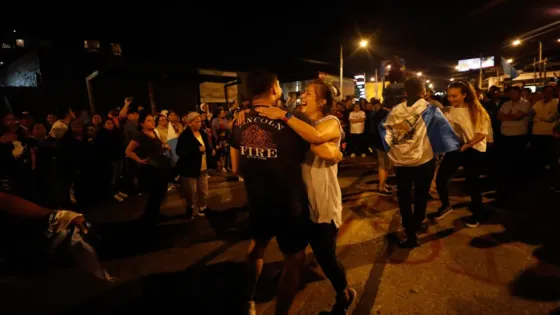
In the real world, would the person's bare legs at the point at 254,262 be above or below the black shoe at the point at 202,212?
above

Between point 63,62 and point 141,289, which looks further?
point 63,62

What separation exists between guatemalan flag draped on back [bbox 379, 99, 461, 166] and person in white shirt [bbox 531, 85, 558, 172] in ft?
15.1

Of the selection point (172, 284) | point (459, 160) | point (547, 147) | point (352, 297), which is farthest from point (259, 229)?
point (547, 147)

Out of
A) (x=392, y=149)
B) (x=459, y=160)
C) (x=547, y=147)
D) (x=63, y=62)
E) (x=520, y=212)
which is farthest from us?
(x=63, y=62)

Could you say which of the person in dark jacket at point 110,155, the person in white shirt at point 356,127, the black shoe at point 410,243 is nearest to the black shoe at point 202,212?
the person in dark jacket at point 110,155

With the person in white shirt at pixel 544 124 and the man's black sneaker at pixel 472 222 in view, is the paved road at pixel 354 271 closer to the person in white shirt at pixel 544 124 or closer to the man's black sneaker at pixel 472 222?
the man's black sneaker at pixel 472 222

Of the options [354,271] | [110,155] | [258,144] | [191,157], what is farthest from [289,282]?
[110,155]

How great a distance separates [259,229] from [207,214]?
352cm

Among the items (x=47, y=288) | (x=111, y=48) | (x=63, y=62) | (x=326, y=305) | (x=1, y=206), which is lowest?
(x=326, y=305)

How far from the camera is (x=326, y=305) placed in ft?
9.91

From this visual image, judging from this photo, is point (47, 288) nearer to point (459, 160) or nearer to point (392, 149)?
point (392, 149)

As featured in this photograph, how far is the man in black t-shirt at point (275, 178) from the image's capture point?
2.37 metres

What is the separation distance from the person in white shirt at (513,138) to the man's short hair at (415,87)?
12.9 ft

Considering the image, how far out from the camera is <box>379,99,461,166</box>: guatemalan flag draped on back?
3.89 meters
